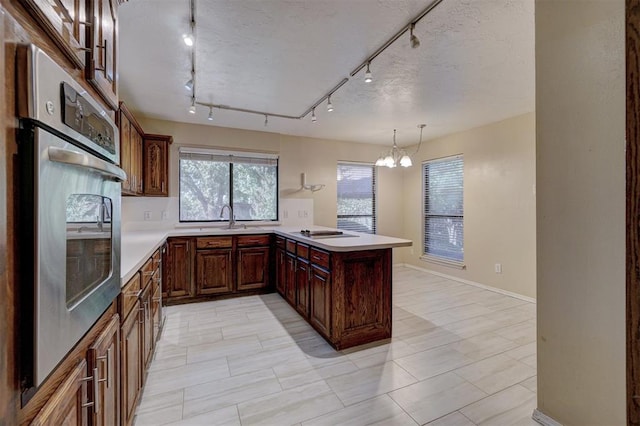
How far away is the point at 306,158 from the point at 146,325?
12.0 feet


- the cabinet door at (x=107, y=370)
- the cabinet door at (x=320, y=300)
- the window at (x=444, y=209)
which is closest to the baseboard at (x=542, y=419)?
the cabinet door at (x=320, y=300)

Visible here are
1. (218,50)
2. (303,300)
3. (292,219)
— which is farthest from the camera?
(292,219)

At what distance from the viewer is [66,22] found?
2.70 feet

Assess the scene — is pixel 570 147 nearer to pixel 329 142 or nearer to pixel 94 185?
pixel 94 185

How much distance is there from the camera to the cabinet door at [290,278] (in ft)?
11.1

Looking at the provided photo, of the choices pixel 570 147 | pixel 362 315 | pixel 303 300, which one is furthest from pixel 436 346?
pixel 570 147

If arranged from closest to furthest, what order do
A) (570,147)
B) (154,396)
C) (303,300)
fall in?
(570,147) → (154,396) → (303,300)

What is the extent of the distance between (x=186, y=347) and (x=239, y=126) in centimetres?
312

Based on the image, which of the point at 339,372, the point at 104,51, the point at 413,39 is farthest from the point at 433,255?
the point at 104,51

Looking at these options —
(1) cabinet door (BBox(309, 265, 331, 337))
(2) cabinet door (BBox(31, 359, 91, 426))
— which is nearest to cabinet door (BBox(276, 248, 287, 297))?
(1) cabinet door (BBox(309, 265, 331, 337))

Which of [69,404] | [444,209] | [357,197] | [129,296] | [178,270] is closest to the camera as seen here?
[69,404]

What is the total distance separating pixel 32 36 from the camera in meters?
0.66

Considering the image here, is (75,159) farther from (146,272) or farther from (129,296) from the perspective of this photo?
(146,272)

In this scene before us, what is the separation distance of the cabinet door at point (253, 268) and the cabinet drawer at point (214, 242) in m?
0.19
